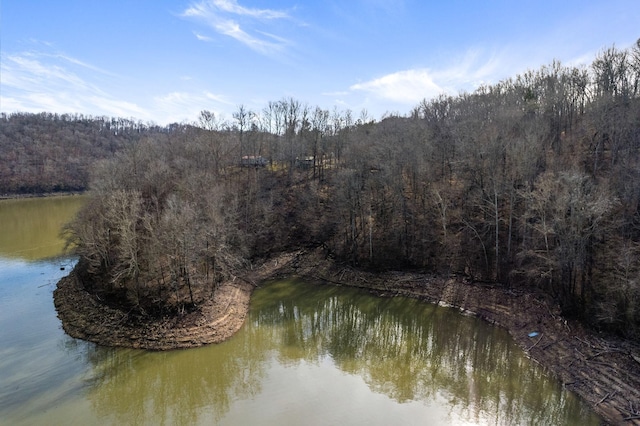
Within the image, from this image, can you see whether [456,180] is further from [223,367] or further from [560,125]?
[223,367]

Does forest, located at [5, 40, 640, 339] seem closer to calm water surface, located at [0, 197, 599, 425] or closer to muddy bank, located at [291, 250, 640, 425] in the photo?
muddy bank, located at [291, 250, 640, 425]

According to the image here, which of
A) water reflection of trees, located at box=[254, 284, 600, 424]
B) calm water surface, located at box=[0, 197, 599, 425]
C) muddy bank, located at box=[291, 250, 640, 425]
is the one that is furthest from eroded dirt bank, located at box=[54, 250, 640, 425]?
water reflection of trees, located at box=[254, 284, 600, 424]

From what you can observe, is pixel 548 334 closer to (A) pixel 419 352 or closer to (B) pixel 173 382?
(A) pixel 419 352

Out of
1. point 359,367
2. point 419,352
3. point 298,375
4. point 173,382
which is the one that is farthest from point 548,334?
point 173,382

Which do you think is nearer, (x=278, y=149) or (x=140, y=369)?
(x=140, y=369)

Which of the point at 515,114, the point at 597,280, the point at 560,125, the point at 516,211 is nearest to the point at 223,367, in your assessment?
the point at 597,280
